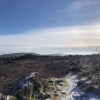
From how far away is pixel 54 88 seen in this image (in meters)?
22.2

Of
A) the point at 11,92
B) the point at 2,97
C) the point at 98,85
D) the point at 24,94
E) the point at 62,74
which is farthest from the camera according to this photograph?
the point at 62,74

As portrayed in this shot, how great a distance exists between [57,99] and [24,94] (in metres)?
2.35

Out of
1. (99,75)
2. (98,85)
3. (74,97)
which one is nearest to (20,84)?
(74,97)

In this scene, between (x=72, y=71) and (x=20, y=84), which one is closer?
(x=20, y=84)

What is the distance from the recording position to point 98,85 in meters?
21.8

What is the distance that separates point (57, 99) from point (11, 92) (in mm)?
3696

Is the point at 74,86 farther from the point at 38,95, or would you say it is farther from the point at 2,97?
the point at 2,97

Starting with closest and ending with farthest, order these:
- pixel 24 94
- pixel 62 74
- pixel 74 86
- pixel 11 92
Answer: pixel 24 94
pixel 11 92
pixel 74 86
pixel 62 74

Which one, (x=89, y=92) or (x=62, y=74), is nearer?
(x=89, y=92)

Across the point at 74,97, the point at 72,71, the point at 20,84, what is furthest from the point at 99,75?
the point at 72,71

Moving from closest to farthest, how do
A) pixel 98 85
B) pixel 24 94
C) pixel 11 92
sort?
pixel 24 94
pixel 11 92
pixel 98 85

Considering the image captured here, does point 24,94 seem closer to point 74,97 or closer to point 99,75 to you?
point 74,97

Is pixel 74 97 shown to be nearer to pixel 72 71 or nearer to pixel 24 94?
pixel 24 94

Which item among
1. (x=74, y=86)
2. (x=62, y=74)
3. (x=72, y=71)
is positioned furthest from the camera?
(x=72, y=71)
